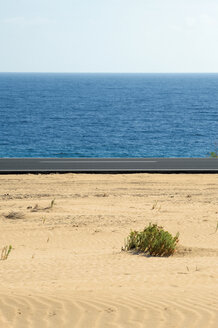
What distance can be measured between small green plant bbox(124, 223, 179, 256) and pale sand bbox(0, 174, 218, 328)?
369 millimetres

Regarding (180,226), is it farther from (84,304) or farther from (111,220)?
(84,304)

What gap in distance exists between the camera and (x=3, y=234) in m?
12.9

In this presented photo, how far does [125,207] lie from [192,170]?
7.29 meters

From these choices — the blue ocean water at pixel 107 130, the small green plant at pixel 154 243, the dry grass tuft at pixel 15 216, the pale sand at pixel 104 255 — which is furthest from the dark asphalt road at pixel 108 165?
the blue ocean water at pixel 107 130

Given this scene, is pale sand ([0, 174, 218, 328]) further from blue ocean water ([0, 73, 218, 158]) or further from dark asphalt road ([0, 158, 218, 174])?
blue ocean water ([0, 73, 218, 158])

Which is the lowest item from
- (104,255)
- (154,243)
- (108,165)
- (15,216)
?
(15,216)

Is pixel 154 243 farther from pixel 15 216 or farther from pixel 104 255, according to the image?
pixel 15 216

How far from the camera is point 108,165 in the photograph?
79.0 ft

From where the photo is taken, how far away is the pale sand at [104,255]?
20.7 feet

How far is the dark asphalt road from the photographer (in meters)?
22.5

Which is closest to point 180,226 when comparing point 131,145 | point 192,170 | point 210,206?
point 210,206

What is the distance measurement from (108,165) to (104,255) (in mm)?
13877

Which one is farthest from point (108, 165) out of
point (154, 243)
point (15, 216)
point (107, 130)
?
point (107, 130)

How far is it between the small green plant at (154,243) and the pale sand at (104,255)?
1.21 ft
